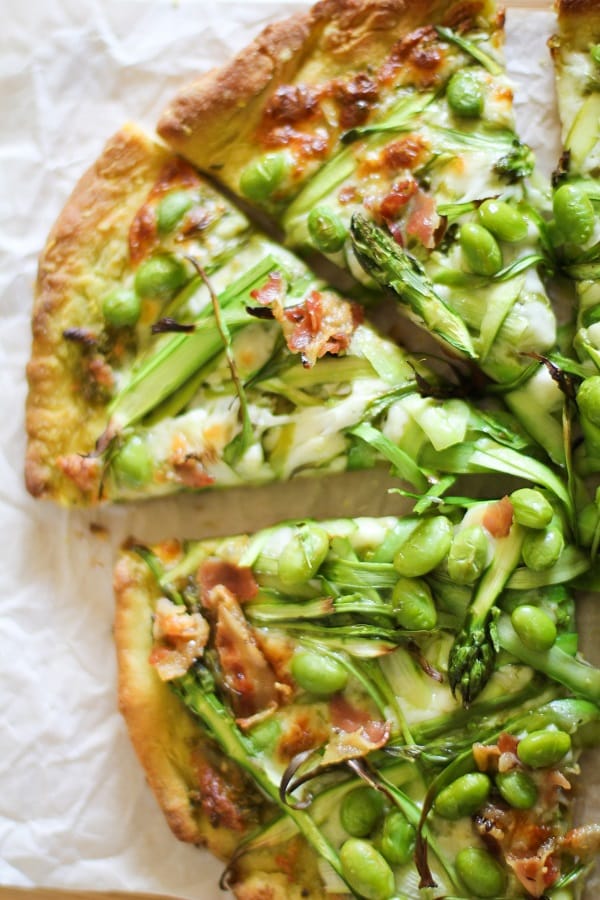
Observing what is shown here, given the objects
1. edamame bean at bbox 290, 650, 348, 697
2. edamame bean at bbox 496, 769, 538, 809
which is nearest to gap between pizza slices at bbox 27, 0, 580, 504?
edamame bean at bbox 290, 650, 348, 697

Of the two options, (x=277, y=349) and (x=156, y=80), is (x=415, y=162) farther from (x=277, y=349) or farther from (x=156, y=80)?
(x=156, y=80)

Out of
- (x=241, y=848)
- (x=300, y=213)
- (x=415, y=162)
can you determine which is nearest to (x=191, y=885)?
(x=241, y=848)

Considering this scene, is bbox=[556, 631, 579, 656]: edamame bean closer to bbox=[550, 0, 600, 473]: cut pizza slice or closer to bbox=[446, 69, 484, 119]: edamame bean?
bbox=[550, 0, 600, 473]: cut pizza slice

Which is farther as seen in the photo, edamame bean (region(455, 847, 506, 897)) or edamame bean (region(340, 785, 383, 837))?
edamame bean (region(340, 785, 383, 837))

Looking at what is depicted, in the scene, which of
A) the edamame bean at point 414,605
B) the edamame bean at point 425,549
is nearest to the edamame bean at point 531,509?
the edamame bean at point 425,549

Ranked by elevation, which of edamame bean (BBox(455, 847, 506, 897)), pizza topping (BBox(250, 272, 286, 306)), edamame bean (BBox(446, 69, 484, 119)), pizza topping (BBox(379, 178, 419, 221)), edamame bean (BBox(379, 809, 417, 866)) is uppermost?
edamame bean (BBox(446, 69, 484, 119))

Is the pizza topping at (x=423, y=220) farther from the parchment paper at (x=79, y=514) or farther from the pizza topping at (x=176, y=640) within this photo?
the pizza topping at (x=176, y=640)
